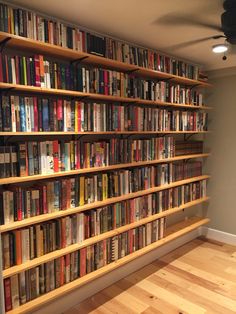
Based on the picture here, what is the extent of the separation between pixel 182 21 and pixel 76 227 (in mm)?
1764

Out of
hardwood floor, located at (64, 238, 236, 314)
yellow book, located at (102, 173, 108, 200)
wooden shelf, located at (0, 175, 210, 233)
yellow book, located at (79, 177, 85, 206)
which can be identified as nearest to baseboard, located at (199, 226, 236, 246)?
hardwood floor, located at (64, 238, 236, 314)

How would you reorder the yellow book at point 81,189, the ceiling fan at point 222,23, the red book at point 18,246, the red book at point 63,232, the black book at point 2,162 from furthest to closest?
1. the yellow book at point 81,189
2. the red book at point 63,232
3. the red book at point 18,246
4. the black book at point 2,162
5. the ceiling fan at point 222,23

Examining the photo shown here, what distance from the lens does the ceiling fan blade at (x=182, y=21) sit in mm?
1921

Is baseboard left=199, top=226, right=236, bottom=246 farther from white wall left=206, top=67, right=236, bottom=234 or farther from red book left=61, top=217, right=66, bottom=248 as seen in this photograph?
red book left=61, top=217, right=66, bottom=248

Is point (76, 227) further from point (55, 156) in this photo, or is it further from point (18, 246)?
point (55, 156)

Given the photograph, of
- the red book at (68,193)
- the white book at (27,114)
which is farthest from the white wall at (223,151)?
the white book at (27,114)

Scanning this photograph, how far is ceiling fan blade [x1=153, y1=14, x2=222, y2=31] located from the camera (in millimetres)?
1921

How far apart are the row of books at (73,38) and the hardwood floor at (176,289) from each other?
2.07m

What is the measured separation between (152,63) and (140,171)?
1056 millimetres

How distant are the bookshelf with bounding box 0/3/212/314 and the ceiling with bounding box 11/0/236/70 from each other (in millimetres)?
251

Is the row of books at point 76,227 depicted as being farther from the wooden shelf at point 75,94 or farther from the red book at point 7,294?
the wooden shelf at point 75,94

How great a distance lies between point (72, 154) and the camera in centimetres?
208

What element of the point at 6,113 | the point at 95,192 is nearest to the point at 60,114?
the point at 6,113

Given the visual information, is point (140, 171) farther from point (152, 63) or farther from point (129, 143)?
point (152, 63)
